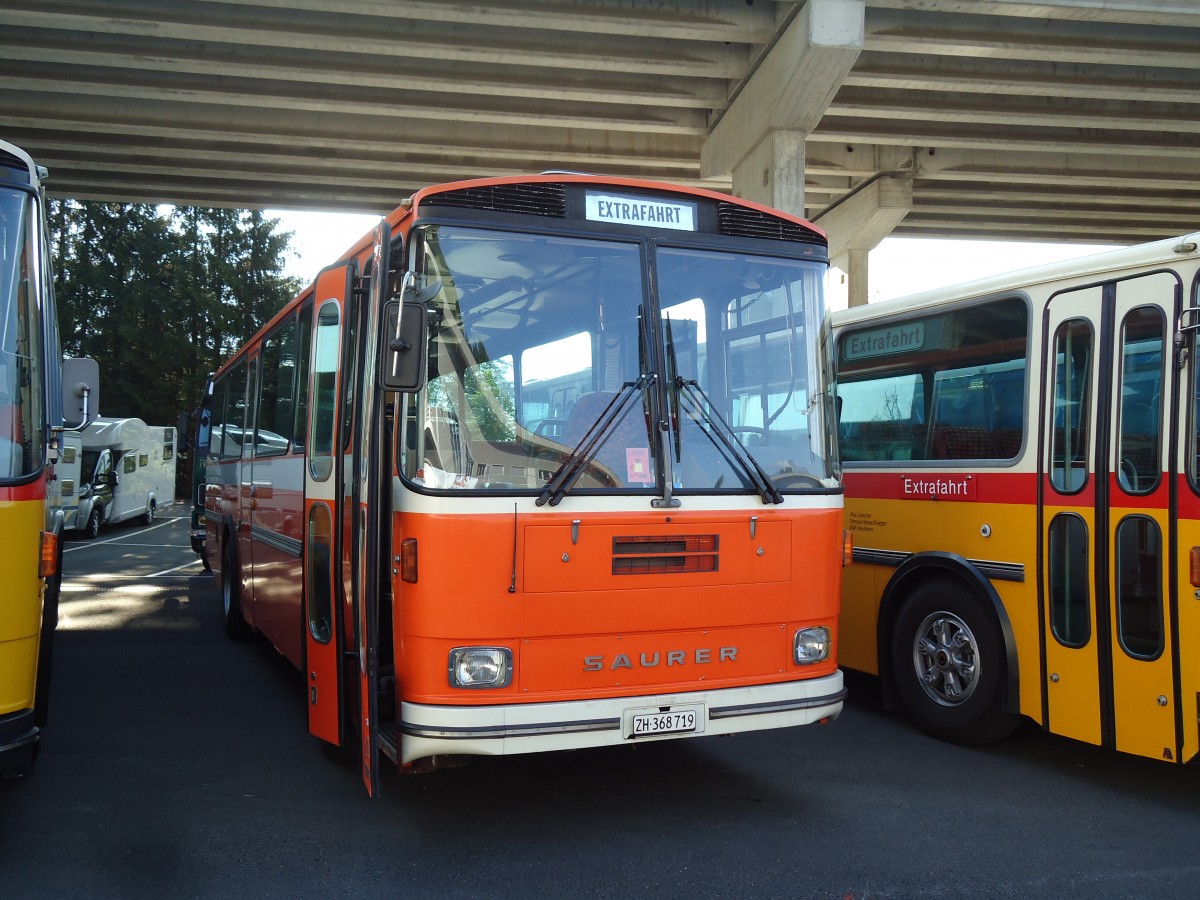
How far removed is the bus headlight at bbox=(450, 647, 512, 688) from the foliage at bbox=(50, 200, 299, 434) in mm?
38801

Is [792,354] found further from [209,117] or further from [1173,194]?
[1173,194]

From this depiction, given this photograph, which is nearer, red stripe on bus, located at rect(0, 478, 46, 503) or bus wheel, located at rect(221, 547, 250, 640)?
red stripe on bus, located at rect(0, 478, 46, 503)

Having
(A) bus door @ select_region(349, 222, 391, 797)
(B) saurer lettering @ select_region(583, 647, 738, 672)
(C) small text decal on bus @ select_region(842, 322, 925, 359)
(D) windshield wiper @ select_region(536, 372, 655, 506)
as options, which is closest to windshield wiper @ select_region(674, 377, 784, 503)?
(D) windshield wiper @ select_region(536, 372, 655, 506)

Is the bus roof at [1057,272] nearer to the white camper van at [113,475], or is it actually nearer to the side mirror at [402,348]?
the side mirror at [402,348]

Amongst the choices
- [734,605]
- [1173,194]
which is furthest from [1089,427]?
[1173,194]

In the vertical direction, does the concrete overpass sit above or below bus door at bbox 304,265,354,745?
above

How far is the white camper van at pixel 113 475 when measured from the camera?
22.3 meters

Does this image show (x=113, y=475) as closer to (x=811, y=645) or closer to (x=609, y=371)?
(x=609, y=371)

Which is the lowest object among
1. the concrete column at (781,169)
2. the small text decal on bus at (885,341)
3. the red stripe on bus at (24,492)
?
the red stripe on bus at (24,492)

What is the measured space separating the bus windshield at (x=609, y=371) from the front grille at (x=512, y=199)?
13cm

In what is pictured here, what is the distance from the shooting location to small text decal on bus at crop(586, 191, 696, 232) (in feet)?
17.2

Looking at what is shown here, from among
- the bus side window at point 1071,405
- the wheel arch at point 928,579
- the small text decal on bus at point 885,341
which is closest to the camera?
the bus side window at point 1071,405

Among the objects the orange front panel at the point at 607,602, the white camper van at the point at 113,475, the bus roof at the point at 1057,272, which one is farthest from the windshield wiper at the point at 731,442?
the white camper van at the point at 113,475

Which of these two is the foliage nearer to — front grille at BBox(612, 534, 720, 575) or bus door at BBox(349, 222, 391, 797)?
bus door at BBox(349, 222, 391, 797)
